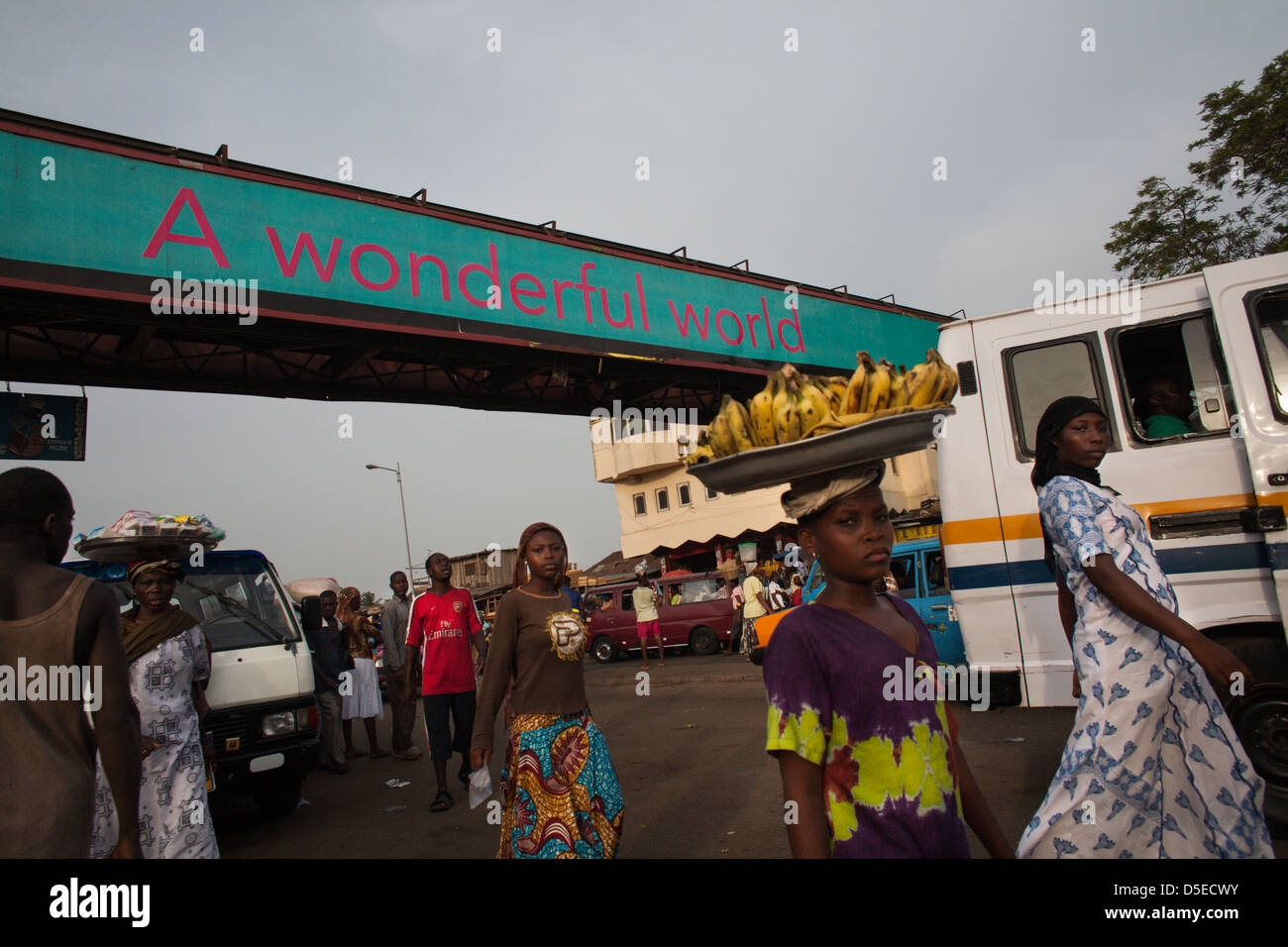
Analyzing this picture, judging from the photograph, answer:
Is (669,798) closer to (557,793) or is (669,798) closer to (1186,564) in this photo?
(557,793)

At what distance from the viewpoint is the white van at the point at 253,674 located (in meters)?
5.48

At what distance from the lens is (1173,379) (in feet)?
15.1

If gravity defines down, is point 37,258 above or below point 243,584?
above

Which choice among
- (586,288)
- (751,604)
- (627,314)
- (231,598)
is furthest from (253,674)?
(627,314)

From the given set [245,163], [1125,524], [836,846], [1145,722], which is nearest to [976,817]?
[836,846]

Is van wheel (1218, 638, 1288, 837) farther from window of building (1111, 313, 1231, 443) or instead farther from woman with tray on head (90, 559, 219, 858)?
woman with tray on head (90, 559, 219, 858)

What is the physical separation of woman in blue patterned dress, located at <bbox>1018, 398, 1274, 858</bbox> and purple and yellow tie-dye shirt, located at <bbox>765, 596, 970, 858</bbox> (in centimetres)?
94

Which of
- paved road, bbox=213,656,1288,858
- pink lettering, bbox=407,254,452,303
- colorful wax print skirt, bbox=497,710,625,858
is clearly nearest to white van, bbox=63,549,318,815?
paved road, bbox=213,656,1288,858

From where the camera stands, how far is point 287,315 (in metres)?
8.83

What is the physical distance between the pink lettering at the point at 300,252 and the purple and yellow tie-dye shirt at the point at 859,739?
9.10 metres

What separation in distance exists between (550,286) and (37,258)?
6.14 metres

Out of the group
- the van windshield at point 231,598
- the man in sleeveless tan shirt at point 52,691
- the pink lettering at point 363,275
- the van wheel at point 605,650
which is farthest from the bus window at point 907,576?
the van wheel at point 605,650
